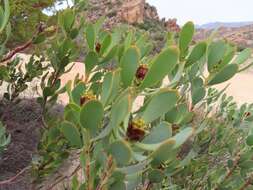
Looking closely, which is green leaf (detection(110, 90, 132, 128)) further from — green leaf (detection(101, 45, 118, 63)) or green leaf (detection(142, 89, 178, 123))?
green leaf (detection(101, 45, 118, 63))

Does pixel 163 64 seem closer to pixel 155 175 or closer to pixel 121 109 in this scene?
pixel 121 109

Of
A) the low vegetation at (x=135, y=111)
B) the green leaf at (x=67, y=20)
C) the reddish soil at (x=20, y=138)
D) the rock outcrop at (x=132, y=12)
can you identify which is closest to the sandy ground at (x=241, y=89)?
the reddish soil at (x=20, y=138)

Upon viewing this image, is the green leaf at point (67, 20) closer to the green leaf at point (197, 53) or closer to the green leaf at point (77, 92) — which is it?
the green leaf at point (197, 53)

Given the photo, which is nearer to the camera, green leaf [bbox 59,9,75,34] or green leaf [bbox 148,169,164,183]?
green leaf [bbox 148,169,164,183]

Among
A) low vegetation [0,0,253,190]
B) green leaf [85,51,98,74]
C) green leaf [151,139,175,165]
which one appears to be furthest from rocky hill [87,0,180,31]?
green leaf [151,139,175,165]

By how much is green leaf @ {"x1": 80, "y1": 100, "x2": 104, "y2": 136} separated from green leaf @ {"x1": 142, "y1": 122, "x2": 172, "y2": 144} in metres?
0.16

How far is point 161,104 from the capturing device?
122cm

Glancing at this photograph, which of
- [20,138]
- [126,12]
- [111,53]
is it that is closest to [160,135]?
[111,53]

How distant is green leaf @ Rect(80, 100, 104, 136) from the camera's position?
3.64 feet

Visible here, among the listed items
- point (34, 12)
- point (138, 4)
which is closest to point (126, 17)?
point (138, 4)

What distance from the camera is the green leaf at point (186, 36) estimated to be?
1620 mm

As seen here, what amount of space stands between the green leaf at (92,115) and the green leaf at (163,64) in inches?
7.5

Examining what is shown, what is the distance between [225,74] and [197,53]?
0.13m

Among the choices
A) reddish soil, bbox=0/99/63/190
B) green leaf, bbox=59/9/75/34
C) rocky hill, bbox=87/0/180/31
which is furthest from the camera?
rocky hill, bbox=87/0/180/31
